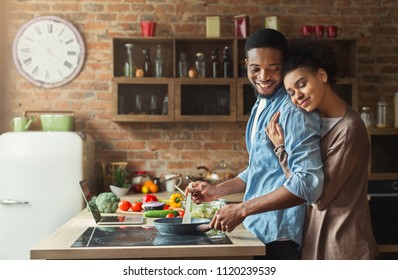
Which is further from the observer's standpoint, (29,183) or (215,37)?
(215,37)

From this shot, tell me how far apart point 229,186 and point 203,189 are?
0.14 metres

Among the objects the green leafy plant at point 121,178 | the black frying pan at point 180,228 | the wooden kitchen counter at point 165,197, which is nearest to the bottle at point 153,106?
the green leafy plant at point 121,178

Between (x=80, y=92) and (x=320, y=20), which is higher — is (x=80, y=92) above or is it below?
below

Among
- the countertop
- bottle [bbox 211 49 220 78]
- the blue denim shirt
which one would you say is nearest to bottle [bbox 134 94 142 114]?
bottle [bbox 211 49 220 78]

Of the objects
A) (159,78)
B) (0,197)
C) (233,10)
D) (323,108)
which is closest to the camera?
(323,108)

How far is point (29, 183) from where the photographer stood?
430cm

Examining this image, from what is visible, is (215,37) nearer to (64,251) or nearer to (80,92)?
(80,92)

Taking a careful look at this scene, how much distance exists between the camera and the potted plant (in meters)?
4.52

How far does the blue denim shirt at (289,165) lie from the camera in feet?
6.52

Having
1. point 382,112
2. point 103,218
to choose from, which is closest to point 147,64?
point 382,112

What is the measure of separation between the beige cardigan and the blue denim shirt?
4cm

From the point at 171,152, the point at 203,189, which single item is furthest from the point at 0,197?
the point at 203,189

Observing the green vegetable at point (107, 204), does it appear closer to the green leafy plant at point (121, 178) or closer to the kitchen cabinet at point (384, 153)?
the green leafy plant at point (121, 178)

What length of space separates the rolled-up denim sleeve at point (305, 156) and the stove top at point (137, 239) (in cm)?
36
